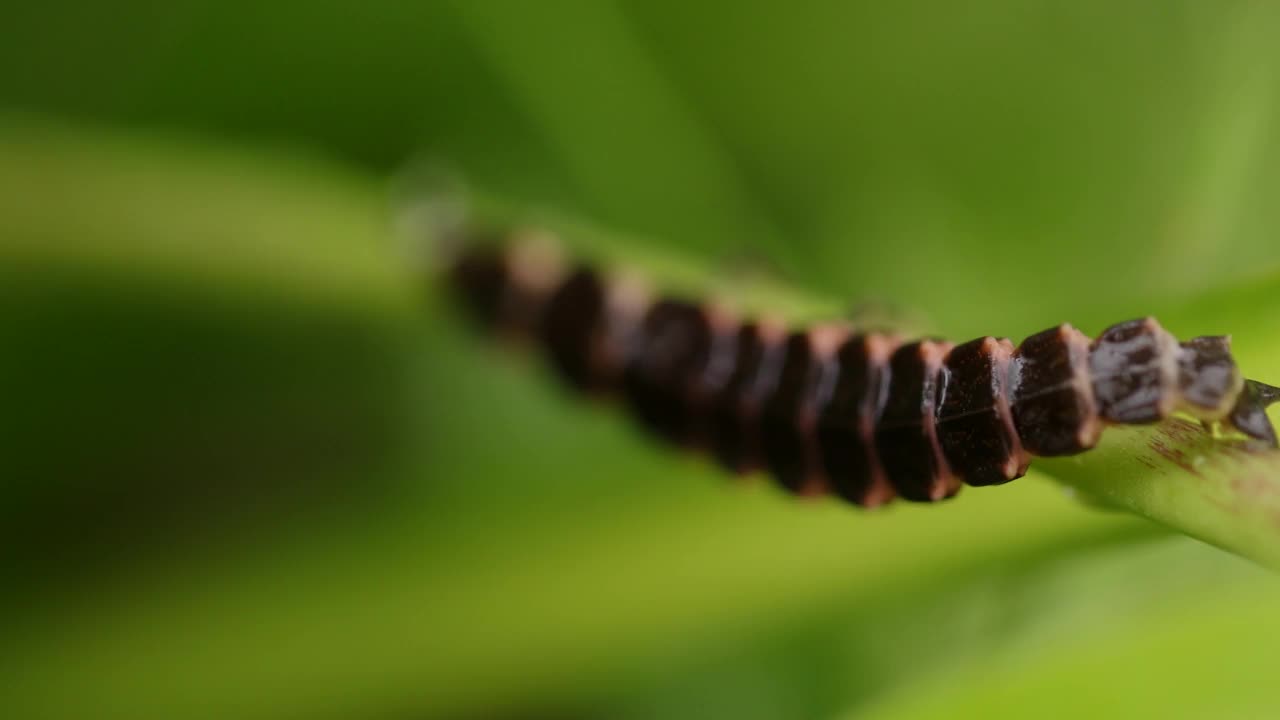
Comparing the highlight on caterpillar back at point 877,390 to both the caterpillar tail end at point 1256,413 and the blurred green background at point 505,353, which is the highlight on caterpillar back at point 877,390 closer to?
the caterpillar tail end at point 1256,413

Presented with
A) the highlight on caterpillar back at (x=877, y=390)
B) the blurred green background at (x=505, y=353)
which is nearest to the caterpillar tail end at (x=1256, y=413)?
the highlight on caterpillar back at (x=877, y=390)

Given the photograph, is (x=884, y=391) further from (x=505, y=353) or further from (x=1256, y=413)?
(x=505, y=353)

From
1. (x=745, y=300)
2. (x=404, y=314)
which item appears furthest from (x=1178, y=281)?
(x=404, y=314)

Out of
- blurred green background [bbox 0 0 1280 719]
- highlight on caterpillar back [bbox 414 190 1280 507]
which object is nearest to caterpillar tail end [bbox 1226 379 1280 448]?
highlight on caterpillar back [bbox 414 190 1280 507]

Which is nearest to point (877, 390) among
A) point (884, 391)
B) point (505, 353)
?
point (884, 391)

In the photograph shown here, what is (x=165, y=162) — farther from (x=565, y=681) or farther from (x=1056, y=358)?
(x=1056, y=358)

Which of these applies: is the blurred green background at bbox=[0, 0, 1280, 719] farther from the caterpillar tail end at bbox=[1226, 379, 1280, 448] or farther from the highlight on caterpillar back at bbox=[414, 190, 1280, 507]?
the caterpillar tail end at bbox=[1226, 379, 1280, 448]
